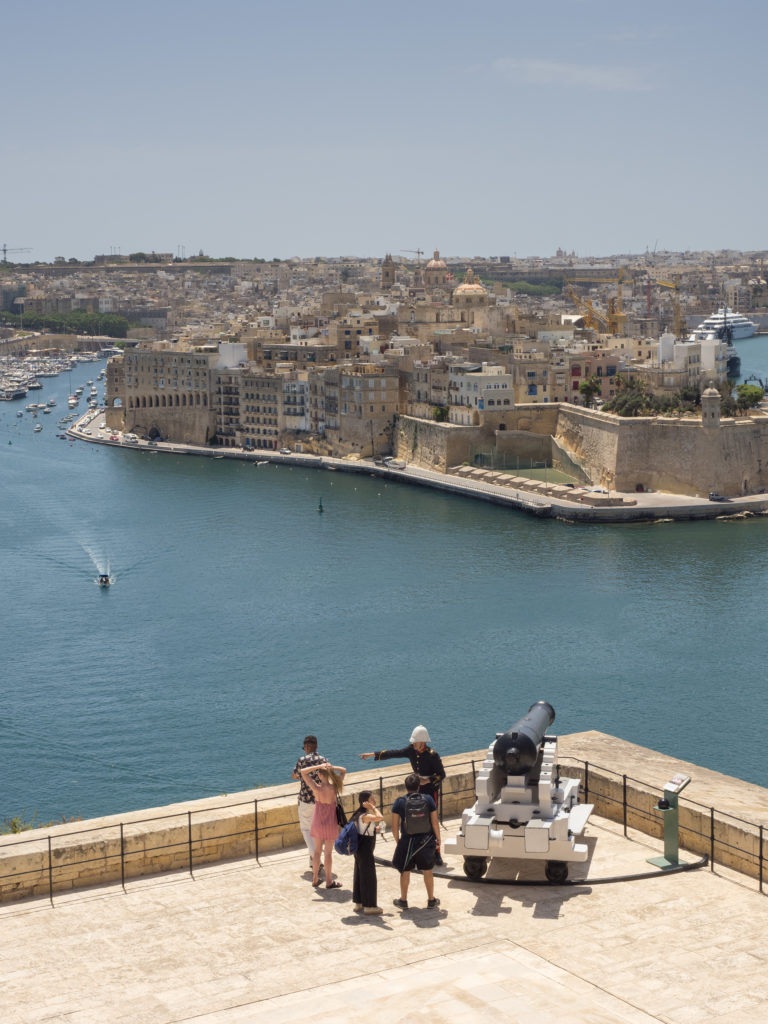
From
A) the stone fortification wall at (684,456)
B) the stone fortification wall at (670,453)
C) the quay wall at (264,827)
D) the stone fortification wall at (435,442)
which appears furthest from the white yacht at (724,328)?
the quay wall at (264,827)

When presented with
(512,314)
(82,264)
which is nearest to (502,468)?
(512,314)

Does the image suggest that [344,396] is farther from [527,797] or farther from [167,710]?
[527,797]

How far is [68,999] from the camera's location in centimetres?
412

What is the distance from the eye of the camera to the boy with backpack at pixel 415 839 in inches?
189

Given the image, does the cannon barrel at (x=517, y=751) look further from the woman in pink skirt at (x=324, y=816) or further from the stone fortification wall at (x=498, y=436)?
the stone fortification wall at (x=498, y=436)

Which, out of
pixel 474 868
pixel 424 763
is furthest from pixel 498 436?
pixel 474 868

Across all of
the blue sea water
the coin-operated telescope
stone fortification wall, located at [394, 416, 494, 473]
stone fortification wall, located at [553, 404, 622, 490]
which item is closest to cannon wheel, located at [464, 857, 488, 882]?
the coin-operated telescope

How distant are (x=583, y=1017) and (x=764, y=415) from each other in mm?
30380

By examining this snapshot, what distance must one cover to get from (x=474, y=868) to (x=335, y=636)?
→ 15.9 m

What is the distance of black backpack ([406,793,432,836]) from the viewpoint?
4859mm

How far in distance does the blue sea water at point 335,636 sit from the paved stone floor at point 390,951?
8.36 meters

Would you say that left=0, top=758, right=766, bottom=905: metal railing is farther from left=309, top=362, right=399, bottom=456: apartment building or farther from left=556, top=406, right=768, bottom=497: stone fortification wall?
left=309, top=362, right=399, bottom=456: apartment building

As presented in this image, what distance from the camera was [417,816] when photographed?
192 inches

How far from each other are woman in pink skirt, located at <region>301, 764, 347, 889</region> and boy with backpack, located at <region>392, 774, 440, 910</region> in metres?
0.21
